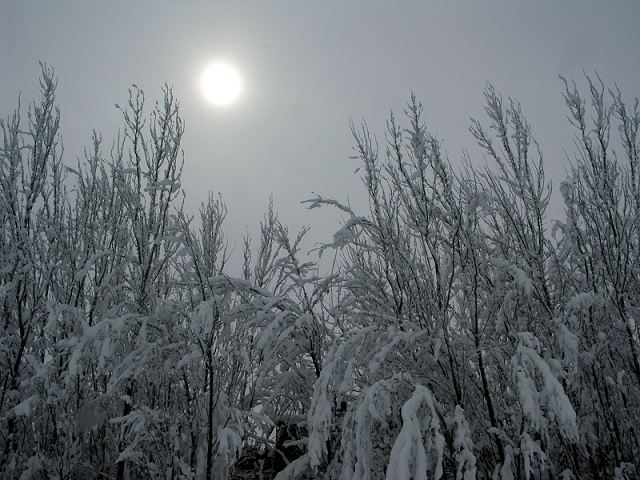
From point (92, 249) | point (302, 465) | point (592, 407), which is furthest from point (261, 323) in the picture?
point (592, 407)

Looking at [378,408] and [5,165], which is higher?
[5,165]

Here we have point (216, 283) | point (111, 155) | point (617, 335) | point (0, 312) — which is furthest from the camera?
point (111, 155)

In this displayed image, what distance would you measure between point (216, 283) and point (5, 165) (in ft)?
12.2

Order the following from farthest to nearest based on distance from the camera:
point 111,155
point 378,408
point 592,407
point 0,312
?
point 111,155 → point 0,312 → point 592,407 → point 378,408

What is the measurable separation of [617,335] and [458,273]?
2.44m

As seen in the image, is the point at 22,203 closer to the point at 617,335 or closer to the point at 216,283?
the point at 216,283

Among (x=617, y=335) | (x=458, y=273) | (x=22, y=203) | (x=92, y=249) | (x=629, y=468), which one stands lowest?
(x=629, y=468)

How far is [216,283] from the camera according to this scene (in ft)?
13.0

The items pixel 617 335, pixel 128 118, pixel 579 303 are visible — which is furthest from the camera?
pixel 128 118

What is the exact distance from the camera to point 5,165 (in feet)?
17.5

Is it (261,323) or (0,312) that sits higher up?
(0,312)

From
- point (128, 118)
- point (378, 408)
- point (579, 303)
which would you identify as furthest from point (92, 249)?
point (579, 303)

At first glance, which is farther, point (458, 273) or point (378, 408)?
point (458, 273)

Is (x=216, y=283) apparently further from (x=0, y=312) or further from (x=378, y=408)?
(x=0, y=312)
